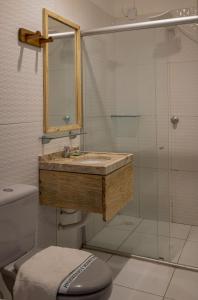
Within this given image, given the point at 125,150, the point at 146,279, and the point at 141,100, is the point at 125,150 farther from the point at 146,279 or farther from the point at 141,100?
A: the point at 146,279

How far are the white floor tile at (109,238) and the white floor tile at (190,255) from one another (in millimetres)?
506

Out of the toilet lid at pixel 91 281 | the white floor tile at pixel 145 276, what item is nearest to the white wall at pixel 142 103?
the white floor tile at pixel 145 276

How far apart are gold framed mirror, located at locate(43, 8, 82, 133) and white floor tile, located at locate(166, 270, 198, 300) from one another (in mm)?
1348

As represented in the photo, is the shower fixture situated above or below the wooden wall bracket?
above

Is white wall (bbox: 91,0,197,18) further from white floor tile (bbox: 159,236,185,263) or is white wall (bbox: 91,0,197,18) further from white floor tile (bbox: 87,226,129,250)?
white floor tile (bbox: 159,236,185,263)

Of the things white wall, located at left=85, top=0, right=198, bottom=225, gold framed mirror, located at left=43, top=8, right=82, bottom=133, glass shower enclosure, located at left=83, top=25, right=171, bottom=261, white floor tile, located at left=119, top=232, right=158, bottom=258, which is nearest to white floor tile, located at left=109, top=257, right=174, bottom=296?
white floor tile, located at left=119, top=232, right=158, bottom=258

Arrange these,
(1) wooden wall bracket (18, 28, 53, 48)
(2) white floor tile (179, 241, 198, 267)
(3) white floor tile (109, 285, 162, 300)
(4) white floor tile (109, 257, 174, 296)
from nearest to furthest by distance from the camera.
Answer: (1) wooden wall bracket (18, 28, 53, 48), (3) white floor tile (109, 285, 162, 300), (4) white floor tile (109, 257, 174, 296), (2) white floor tile (179, 241, 198, 267)

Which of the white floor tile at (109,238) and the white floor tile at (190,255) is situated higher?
the white floor tile at (109,238)

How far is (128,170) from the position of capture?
242 centimetres

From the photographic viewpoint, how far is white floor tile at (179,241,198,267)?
8.32ft

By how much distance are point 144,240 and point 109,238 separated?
1.00ft

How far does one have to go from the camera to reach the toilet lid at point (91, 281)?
54.3 inches

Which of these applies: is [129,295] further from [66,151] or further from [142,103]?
[142,103]

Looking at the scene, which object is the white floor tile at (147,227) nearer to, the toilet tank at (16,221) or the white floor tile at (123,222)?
the white floor tile at (123,222)
